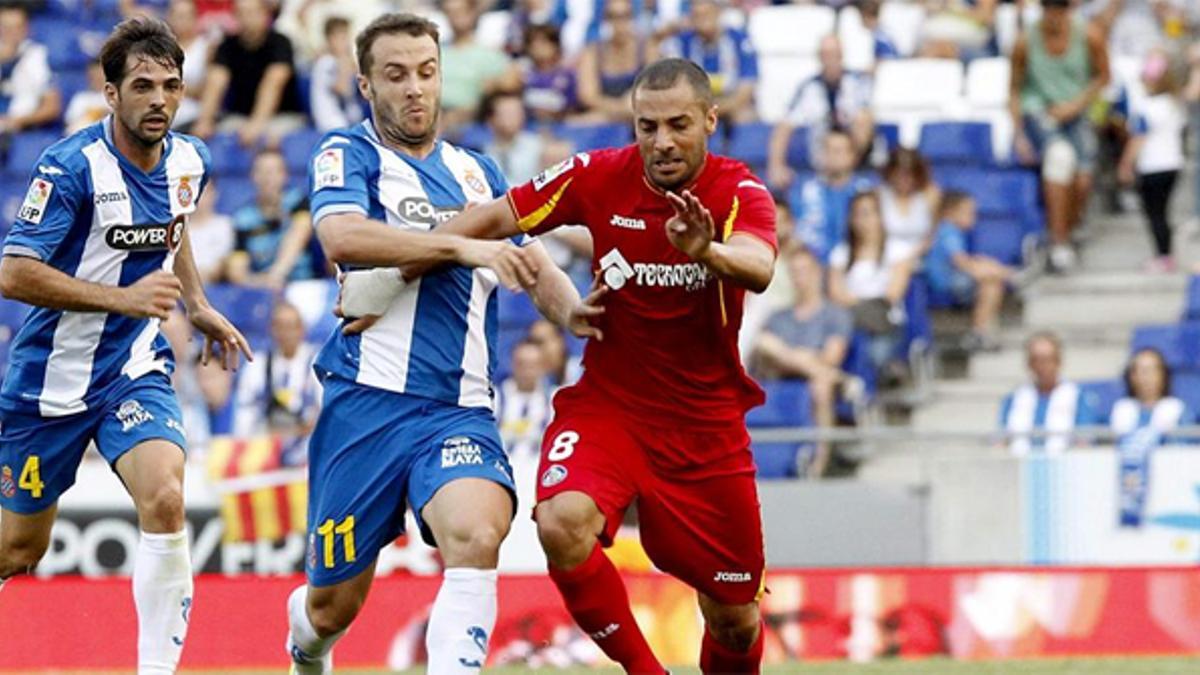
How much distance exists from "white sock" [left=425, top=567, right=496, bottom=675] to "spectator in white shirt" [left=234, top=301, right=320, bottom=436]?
7400 millimetres

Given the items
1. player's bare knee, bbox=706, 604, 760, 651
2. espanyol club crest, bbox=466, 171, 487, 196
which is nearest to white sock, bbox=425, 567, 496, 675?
player's bare knee, bbox=706, 604, 760, 651

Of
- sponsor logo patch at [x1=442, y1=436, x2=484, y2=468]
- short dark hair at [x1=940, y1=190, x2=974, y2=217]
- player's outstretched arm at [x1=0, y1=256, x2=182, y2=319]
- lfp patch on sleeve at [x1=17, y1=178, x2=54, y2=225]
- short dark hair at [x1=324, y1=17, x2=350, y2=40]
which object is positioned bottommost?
sponsor logo patch at [x1=442, y1=436, x2=484, y2=468]

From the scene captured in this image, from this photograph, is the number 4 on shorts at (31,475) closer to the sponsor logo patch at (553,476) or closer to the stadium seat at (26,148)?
the sponsor logo patch at (553,476)

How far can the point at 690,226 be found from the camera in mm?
7797

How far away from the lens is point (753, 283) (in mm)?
8078

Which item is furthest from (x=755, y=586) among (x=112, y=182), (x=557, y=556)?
(x=112, y=182)

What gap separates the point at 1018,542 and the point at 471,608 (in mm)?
6906

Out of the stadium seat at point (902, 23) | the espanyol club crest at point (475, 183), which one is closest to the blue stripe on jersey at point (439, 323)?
the espanyol club crest at point (475, 183)

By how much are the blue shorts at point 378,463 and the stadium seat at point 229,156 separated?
1016cm

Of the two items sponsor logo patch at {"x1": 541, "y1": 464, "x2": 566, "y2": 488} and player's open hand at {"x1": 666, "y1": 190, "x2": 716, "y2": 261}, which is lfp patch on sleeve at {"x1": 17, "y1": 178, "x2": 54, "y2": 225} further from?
player's open hand at {"x1": 666, "y1": 190, "x2": 716, "y2": 261}

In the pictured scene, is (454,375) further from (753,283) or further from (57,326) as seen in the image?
(57,326)

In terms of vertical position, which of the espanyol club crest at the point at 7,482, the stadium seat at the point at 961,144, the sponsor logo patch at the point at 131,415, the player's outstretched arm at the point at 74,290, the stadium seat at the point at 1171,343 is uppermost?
the stadium seat at the point at 961,144

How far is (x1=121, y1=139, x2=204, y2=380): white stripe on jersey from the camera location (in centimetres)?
930

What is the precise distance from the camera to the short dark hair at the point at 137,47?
9000mm
